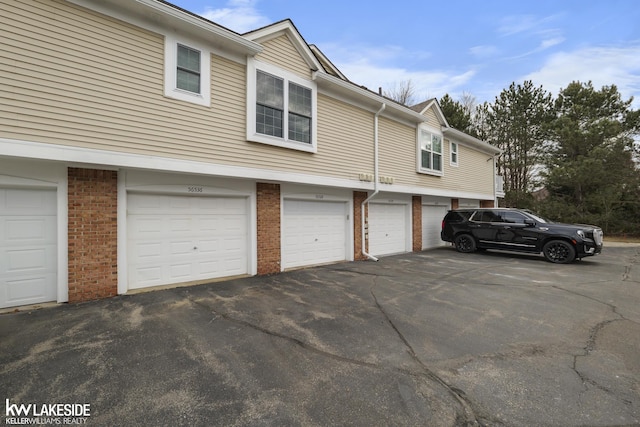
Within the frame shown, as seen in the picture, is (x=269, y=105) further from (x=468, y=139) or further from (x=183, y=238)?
(x=468, y=139)

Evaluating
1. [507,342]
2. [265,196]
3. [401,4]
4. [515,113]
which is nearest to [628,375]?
[507,342]

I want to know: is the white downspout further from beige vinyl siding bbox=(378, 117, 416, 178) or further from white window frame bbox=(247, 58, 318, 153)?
white window frame bbox=(247, 58, 318, 153)

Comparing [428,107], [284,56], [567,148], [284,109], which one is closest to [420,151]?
[428,107]

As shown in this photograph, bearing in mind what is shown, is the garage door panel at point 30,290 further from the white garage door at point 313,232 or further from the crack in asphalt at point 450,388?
the crack in asphalt at point 450,388

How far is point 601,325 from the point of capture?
14.4ft

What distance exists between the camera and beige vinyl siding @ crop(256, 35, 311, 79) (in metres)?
7.19

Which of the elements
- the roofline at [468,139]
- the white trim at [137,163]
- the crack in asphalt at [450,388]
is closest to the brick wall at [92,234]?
the white trim at [137,163]

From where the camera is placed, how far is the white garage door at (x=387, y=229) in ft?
35.4

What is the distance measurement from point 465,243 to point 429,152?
13.7ft

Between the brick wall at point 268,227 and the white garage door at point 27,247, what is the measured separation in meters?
4.02

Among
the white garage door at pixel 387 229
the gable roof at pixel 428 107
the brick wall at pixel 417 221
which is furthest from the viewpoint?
the brick wall at pixel 417 221

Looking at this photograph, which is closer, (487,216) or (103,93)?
(103,93)

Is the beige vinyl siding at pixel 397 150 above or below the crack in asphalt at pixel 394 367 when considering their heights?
above

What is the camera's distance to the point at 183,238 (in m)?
6.47
